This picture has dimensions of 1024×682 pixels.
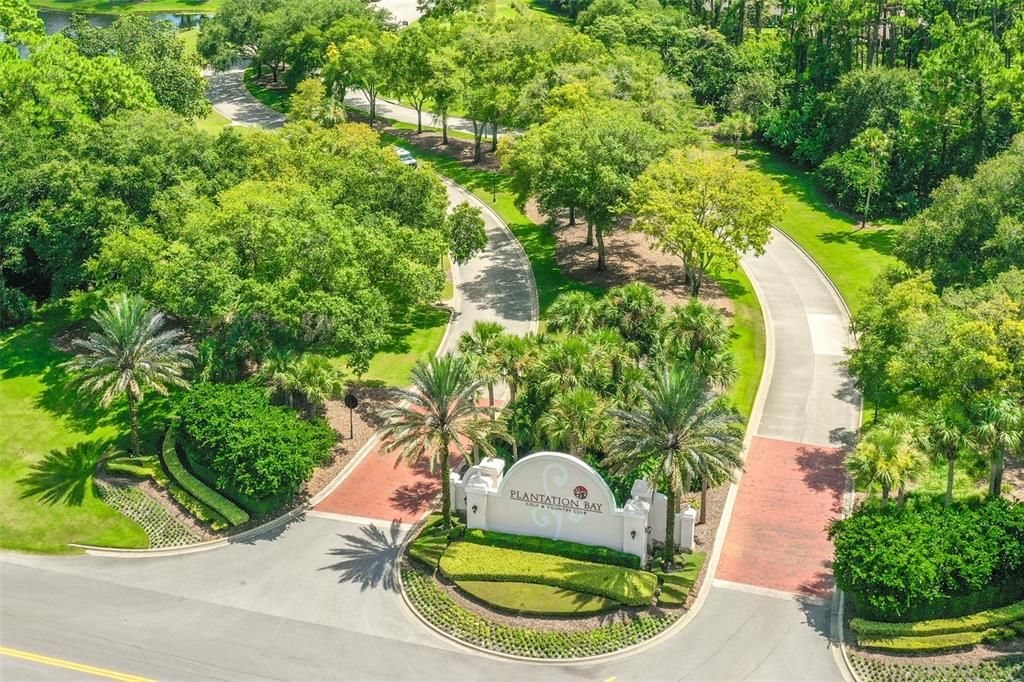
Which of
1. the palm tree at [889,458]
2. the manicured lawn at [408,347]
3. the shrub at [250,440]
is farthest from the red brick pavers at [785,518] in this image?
the shrub at [250,440]

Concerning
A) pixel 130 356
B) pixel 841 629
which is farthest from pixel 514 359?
pixel 130 356

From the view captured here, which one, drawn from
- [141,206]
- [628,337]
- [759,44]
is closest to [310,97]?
[141,206]

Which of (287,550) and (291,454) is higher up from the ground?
(291,454)

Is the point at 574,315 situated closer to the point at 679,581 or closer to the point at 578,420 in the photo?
the point at 578,420

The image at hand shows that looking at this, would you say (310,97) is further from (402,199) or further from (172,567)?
(172,567)

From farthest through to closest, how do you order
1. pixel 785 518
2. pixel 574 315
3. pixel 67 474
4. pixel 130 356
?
pixel 67 474
pixel 130 356
pixel 574 315
pixel 785 518

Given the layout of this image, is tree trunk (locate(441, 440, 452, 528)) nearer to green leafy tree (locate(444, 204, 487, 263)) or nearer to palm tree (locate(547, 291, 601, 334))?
palm tree (locate(547, 291, 601, 334))
